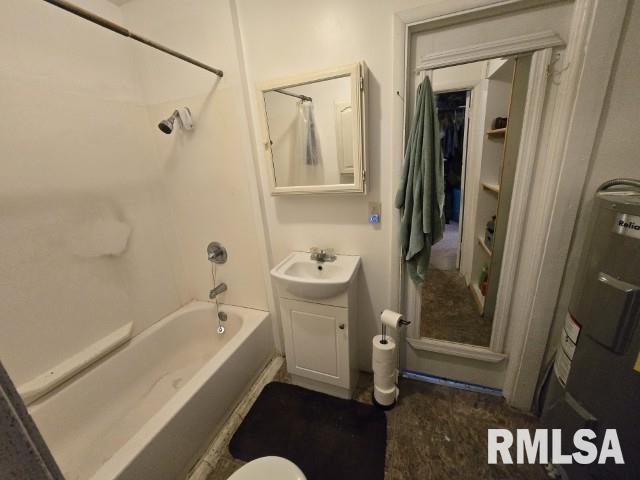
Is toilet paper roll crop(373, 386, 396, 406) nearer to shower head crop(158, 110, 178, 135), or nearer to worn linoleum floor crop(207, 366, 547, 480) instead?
worn linoleum floor crop(207, 366, 547, 480)

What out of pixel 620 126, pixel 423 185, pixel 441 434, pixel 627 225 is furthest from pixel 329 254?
pixel 620 126

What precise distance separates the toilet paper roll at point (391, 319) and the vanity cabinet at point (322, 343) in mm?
182

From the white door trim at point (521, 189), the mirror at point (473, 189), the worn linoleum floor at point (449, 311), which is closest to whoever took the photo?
the white door trim at point (521, 189)

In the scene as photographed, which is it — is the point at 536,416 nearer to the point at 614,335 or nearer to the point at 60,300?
the point at 614,335

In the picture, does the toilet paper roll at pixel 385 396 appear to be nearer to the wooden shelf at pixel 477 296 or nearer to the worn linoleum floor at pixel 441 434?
the worn linoleum floor at pixel 441 434

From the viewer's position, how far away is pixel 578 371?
3.51ft

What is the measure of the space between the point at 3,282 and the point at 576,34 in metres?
2.68

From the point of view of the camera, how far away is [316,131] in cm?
151

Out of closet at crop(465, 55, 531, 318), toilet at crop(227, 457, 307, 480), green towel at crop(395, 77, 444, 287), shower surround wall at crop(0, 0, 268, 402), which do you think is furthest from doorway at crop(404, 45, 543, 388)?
shower surround wall at crop(0, 0, 268, 402)

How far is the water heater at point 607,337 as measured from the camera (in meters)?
0.89

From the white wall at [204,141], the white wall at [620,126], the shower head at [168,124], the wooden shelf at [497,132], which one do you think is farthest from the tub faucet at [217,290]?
the white wall at [620,126]

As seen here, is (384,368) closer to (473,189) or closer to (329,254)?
(329,254)

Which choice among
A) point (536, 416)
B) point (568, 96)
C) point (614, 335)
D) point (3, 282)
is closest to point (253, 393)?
point (3, 282)

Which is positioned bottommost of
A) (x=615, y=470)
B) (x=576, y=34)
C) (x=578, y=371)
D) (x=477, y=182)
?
(x=615, y=470)
